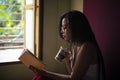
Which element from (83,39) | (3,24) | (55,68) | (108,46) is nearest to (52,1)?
(55,68)

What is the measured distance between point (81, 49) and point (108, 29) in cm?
54

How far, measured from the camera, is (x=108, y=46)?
6.87 feet

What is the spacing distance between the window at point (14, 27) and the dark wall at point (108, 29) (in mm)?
994

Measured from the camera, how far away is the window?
3055 mm

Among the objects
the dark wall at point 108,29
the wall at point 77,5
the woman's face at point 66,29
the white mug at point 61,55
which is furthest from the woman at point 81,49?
the wall at point 77,5

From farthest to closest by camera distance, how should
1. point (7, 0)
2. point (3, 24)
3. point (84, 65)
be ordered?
point (3, 24) < point (7, 0) < point (84, 65)

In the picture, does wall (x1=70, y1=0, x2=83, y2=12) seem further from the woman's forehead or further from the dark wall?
the woman's forehead

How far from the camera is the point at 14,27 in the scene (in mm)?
4211

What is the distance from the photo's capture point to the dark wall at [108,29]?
1961 mm

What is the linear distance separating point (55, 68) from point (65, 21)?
1.36 metres

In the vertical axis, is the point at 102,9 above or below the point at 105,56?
above

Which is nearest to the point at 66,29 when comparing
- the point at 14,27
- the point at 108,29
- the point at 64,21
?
the point at 64,21

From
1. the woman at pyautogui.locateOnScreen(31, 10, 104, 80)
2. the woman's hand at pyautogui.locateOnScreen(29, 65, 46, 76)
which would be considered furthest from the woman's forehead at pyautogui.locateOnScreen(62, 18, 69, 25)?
the woman's hand at pyautogui.locateOnScreen(29, 65, 46, 76)

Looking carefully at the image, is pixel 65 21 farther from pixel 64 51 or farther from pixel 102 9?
pixel 102 9
